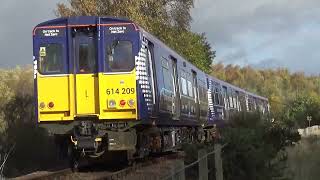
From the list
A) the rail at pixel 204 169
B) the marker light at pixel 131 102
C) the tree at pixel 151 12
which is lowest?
the rail at pixel 204 169

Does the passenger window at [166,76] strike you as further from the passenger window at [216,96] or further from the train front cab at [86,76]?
the passenger window at [216,96]

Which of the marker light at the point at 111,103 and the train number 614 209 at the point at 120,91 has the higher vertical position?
the train number 614 209 at the point at 120,91

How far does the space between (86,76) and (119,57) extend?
0.94 m

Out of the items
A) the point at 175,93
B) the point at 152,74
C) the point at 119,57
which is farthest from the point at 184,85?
the point at 119,57

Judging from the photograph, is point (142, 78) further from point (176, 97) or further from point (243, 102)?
point (243, 102)

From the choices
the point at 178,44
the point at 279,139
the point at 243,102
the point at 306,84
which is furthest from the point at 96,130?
the point at 306,84

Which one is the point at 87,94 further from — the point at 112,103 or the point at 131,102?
the point at 131,102

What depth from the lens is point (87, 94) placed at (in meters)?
16.0

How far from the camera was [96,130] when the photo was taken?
51.5 ft

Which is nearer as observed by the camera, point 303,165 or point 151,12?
point 303,165

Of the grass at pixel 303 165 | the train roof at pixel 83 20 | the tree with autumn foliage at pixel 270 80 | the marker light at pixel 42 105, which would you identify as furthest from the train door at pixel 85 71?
the tree with autumn foliage at pixel 270 80

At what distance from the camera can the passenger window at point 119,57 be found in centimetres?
1584

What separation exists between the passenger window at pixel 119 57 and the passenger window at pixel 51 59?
123 centimetres

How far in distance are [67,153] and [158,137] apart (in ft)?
9.93
